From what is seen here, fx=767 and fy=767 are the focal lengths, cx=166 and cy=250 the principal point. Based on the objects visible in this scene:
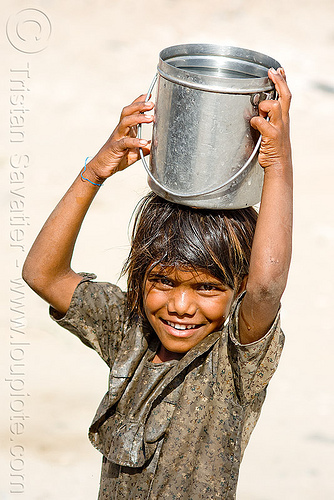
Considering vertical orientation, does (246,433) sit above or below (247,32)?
below

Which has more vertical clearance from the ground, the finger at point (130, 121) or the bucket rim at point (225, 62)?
the bucket rim at point (225, 62)

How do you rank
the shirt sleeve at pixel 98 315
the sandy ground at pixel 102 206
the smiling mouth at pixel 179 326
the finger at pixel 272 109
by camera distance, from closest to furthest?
the finger at pixel 272 109 < the smiling mouth at pixel 179 326 < the shirt sleeve at pixel 98 315 < the sandy ground at pixel 102 206

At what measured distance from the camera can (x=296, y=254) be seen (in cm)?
586

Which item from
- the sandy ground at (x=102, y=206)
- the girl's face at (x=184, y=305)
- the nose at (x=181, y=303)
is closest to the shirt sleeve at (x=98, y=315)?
the girl's face at (x=184, y=305)

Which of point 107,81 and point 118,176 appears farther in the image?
point 107,81

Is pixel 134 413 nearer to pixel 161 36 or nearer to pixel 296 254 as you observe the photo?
pixel 296 254

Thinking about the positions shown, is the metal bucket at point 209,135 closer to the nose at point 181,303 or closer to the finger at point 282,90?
the finger at point 282,90

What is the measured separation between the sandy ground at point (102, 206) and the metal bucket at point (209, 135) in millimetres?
2441

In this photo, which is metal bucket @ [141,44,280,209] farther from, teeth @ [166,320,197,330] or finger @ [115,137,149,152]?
teeth @ [166,320,197,330]

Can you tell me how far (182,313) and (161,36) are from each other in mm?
7038

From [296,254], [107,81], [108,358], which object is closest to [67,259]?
[108,358]

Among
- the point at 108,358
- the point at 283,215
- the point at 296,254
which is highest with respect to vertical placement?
the point at 283,215

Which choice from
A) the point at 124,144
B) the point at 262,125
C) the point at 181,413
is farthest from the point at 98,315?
the point at 262,125

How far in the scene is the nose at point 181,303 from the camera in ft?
6.91
